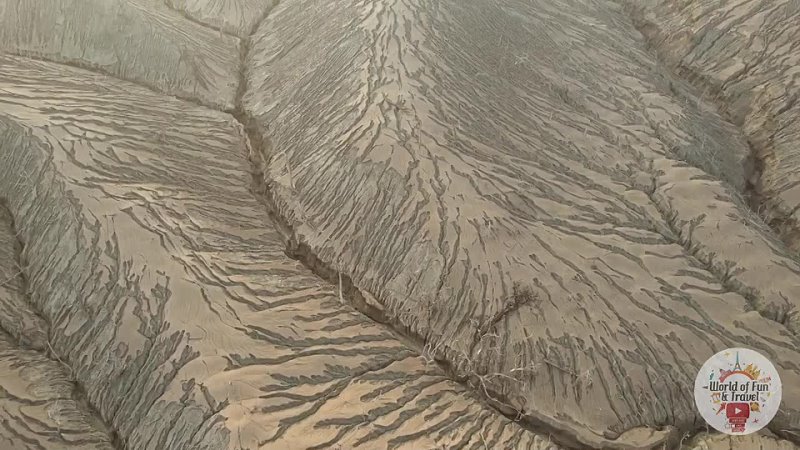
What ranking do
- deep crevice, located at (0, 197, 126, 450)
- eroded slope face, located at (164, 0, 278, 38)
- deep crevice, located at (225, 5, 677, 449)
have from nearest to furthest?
1. deep crevice, located at (225, 5, 677, 449)
2. deep crevice, located at (0, 197, 126, 450)
3. eroded slope face, located at (164, 0, 278, 38)

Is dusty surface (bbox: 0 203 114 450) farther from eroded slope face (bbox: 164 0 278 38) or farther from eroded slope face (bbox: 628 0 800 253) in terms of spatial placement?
eroded slope face (bbox: 628 0 800 253)

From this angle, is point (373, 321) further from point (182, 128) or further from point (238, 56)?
point (238, 56)

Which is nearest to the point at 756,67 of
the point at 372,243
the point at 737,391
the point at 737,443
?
the point at 737,391

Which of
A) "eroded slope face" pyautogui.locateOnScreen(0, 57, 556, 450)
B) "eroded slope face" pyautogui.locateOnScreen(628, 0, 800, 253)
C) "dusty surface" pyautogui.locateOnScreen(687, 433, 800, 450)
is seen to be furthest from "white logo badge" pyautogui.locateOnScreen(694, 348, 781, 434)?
"eroded slope face" pyautogui.locateOnScreen(628, 0, 800, 253)

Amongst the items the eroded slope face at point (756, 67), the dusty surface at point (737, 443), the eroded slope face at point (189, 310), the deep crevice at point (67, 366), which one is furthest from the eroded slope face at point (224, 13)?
the dusty surface at point (737, 443)

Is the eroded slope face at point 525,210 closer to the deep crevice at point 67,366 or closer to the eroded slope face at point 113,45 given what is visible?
the eroded slope face at point 113,45

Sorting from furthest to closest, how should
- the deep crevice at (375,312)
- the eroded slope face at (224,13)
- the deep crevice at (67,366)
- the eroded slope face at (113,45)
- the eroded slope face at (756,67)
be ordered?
1. the eroded slope face at (224,13)
2. the eroded slope face at (113,45)
3. the eroded slope face at (756,67)
4. the deep crevice at (67,366)
5. the deep crevice at (375,312)
